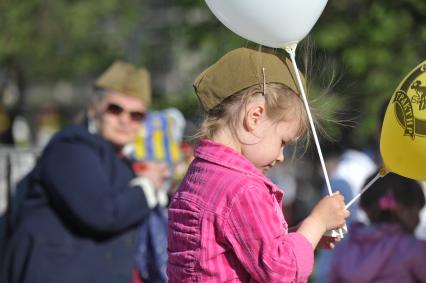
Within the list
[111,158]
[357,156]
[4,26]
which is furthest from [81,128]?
[4,26]

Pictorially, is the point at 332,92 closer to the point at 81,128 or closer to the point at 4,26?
the point at 81,128

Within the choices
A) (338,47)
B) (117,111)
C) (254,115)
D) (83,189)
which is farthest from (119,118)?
(338,47)

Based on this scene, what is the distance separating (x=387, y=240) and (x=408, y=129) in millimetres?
1402

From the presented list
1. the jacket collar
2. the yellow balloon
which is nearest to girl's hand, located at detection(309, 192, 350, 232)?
the jacket collar

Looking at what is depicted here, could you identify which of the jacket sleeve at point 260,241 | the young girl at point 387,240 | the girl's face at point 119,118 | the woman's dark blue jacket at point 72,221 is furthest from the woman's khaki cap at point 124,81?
the jacket sleeve at point 260,241

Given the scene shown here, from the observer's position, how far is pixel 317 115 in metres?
A: 2.63

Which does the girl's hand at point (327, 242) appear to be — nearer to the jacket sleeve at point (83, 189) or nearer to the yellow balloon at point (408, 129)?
the yellow balloon at point (408, 129)

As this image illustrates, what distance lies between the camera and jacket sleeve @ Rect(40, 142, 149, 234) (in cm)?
392

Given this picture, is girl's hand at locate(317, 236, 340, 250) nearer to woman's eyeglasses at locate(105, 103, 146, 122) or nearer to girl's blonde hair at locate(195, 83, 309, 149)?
girl's blonde hair at locate(195, 83, 309, 149)

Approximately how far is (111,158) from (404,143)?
1.89 metres

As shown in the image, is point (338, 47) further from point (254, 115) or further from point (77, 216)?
point (254, 115)

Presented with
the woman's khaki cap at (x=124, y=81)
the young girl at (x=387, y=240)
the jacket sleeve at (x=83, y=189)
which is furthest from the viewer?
the woman's khaki cap at (x=124, y=81)

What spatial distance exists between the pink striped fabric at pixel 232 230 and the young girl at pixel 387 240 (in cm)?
151

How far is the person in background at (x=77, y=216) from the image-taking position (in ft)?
12.7
